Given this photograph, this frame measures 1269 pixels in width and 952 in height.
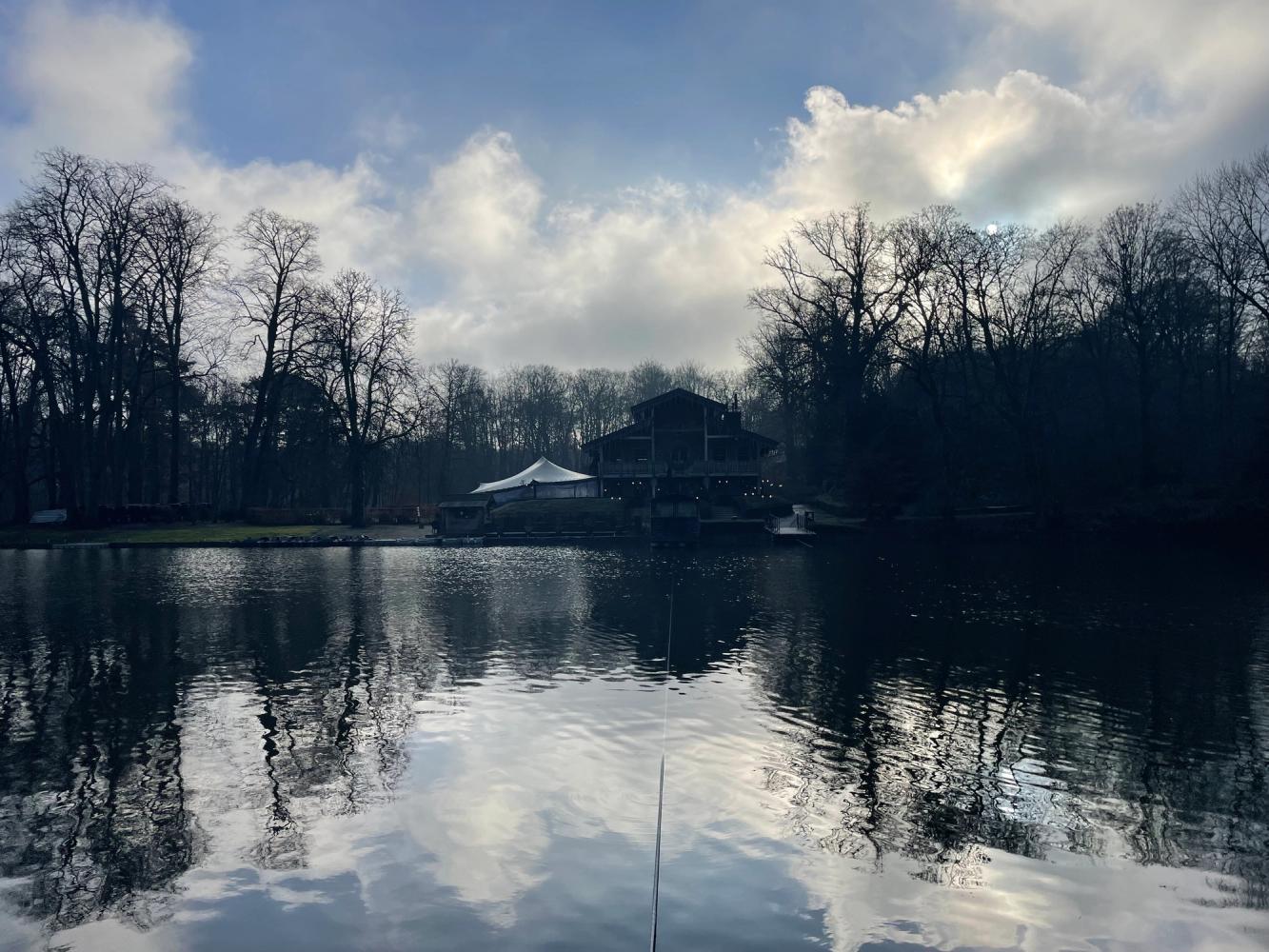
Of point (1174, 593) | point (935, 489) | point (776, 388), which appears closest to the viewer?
point (1174, 593)

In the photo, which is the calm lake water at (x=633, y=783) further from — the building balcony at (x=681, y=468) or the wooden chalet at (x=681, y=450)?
the wooden chalet at (x=681, y=450)

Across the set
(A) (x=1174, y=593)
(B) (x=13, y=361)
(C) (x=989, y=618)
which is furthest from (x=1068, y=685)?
(B) (x=13, y=361)

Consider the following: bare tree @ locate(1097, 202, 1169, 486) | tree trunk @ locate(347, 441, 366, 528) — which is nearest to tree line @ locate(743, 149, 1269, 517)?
bare tree @ locate(1097, 202, 1169, 486)

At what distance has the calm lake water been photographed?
19.7ft

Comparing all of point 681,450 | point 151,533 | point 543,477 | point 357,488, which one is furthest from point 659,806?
point 543,477

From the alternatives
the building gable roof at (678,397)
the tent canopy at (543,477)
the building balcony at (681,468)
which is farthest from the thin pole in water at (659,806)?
the tent canopy at (543,477)

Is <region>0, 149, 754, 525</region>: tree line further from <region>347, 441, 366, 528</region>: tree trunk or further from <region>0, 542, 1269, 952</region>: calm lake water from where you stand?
<region>0, 542, 1269, 952</region>: calm lake water

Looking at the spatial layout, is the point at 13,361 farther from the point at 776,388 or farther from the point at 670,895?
the point at 670,895

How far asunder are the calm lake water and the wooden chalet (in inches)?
1573

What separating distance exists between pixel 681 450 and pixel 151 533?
32.3 metres

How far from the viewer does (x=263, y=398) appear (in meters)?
52.2

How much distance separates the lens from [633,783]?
8695 mm

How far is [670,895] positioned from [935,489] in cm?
4788

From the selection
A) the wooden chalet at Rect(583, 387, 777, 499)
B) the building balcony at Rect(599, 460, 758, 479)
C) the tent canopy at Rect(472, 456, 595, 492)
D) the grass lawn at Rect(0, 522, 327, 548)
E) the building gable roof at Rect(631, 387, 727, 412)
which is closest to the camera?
the grass lawn at Rect(0, 522, 327, 548)
